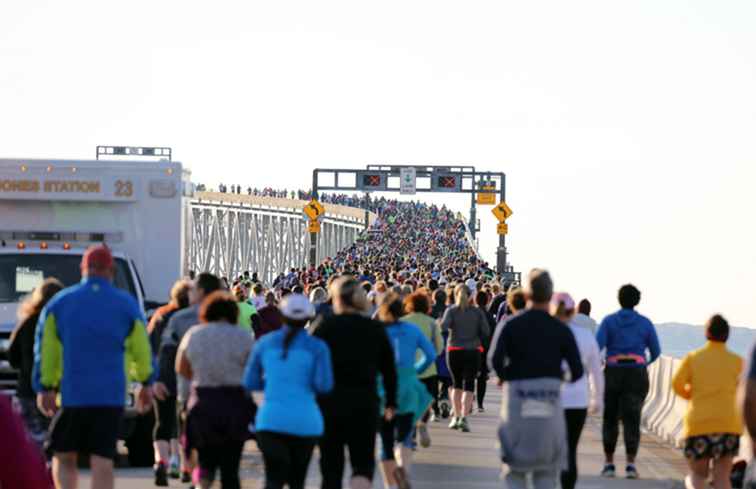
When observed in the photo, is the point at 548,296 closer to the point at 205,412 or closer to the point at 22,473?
the point at 205,412

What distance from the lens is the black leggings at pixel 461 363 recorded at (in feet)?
75.7

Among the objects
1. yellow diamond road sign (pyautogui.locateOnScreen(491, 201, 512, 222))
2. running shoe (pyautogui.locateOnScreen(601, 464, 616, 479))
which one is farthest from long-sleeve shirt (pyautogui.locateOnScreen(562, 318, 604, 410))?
yellow diamond road sign (pyautogui.locateOnScreen(491, 201, 512, 222))

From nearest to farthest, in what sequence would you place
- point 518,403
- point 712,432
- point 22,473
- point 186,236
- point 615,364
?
point 22,473 < point 518,403 < point 712,432 < point 615,364 < point 186,236

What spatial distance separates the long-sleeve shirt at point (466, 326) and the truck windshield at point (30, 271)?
18.8ft

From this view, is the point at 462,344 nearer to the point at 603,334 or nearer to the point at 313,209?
the point at 603,334

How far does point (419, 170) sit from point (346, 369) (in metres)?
77.5

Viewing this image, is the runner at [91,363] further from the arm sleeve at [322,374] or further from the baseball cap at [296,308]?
the arm sleeve at [322,374]

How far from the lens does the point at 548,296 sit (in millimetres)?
11773

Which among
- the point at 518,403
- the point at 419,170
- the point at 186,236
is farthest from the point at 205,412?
the point at 419,170

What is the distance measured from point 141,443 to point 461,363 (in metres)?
6.38

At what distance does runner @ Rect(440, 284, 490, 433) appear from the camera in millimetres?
22781

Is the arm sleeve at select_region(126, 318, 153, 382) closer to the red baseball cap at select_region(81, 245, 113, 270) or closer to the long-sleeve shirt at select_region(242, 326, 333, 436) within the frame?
the red baseball cap at select_region(81, 245, 113, 270)

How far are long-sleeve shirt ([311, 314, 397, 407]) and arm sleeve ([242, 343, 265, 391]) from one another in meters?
0.62

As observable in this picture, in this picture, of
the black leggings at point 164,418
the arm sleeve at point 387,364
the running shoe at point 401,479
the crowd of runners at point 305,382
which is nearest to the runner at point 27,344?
the crowd of runners at point 305,382
